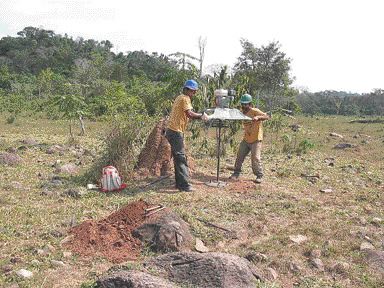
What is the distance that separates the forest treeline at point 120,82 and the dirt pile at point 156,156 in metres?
0.81

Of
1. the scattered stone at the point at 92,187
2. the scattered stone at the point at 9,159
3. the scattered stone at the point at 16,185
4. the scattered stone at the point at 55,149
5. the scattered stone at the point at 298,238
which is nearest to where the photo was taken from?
the scattered stone at the point at 298,238

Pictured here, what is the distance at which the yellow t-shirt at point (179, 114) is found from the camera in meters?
6.95

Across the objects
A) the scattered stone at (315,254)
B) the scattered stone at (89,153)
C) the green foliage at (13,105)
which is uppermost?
the green foliage at (13,105)

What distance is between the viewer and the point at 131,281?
11.8 ft

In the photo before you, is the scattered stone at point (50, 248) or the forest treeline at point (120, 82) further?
the forest treeline at point (120, 82)

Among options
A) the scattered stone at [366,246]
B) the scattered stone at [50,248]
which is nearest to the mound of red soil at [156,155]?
the scattered stone at [50,248]

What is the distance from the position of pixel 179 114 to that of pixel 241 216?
1.85 meters

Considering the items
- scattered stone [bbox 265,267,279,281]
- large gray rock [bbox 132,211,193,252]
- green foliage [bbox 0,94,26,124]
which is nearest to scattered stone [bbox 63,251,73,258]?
large gray rock [bbox 132,211,193,252]

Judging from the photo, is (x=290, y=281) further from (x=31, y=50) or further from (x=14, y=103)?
(x=31, y=50)

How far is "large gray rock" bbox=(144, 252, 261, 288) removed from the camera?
383 cm

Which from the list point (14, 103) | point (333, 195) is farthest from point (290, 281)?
point (14, 103)

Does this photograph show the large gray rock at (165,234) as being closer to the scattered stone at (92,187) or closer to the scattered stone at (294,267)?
the scattered stone at (294,267)

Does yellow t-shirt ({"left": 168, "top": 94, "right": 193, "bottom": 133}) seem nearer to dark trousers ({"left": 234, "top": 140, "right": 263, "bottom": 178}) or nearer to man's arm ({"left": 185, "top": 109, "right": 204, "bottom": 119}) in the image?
man's arm ({"left": 185, "top": 109, "right": 204, "bottom": 119})

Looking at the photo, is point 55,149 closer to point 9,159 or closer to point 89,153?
point 89,153
